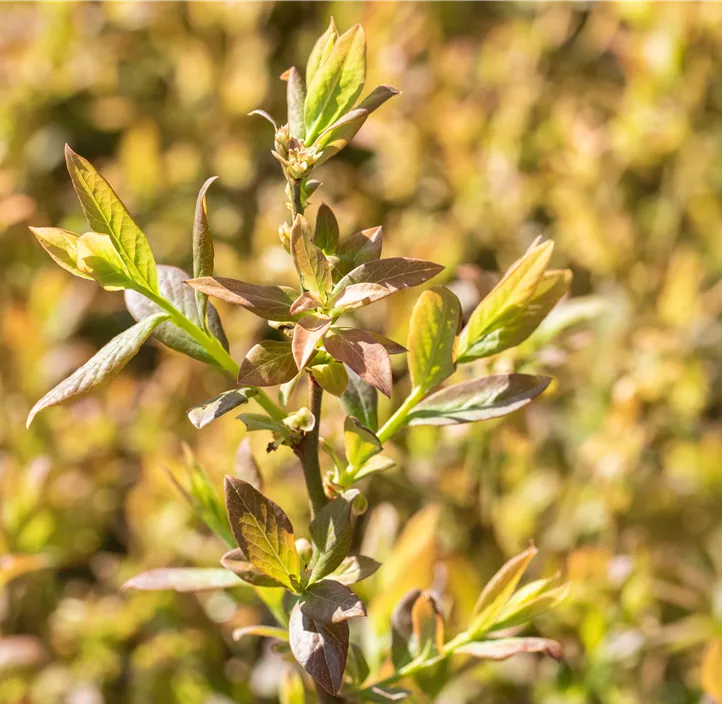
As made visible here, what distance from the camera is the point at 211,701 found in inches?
42.1

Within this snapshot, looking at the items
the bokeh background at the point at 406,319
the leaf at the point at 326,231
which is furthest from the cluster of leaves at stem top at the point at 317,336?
the bokeh background at the point at 406,319

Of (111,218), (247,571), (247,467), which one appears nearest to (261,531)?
(247,571)

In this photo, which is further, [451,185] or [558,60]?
[558,60]

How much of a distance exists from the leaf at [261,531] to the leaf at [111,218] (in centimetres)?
16

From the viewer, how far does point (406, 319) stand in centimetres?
113

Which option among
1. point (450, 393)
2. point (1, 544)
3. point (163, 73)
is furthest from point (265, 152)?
point (450, 393)

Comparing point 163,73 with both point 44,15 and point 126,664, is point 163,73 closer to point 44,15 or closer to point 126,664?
point 44,15

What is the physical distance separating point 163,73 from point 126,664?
4.29 feet

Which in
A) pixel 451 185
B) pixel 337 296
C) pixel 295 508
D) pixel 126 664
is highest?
pixel 337 296

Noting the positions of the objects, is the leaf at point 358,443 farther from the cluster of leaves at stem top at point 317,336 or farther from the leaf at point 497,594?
the leaf at point 497,594

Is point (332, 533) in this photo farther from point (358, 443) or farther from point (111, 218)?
point (111, 218)

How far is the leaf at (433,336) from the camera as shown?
58cm

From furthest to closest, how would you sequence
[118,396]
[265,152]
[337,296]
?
[265,152] < [118,396] < [337,296]

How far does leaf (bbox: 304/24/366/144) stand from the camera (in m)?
0.56
